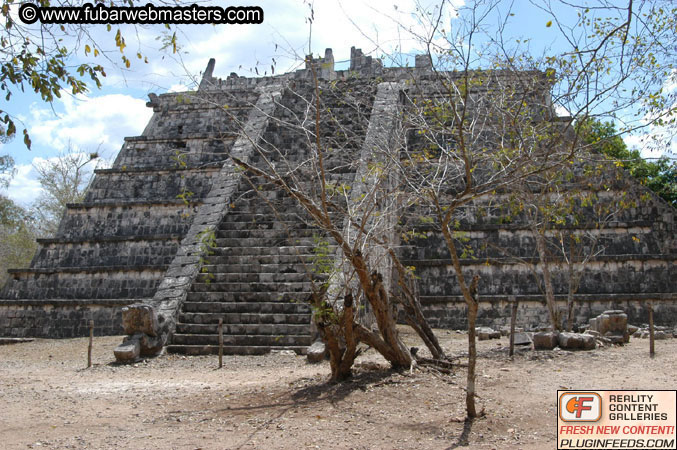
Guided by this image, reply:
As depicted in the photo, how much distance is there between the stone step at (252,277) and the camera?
10023mm

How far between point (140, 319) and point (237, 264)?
2160mm

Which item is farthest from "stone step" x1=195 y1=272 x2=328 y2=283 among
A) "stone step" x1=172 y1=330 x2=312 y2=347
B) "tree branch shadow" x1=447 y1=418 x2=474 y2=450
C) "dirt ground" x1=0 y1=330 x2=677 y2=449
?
"tree branch shadow" x1=447 y1=418 x2=474 y2=450

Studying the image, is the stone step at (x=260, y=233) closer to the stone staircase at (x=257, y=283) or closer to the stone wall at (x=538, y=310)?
the stone staircase at (x=257, y=283)

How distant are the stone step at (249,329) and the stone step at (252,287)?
2.27 ft

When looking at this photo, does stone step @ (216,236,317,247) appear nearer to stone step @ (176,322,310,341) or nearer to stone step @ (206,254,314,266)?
stone step @ (206,254,314,266)

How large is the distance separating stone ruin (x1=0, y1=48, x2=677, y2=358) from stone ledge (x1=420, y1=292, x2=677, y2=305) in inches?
0.9

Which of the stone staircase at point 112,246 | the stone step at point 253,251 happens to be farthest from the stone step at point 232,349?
the stone staircase at point 112,246

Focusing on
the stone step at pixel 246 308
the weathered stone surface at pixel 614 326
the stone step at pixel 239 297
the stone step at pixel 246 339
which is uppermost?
the stone step at pixel 239 297

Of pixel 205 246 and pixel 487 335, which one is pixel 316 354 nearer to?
pixel 487 335

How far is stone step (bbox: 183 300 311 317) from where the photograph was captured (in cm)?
960

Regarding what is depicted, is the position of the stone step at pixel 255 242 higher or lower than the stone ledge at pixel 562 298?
higher

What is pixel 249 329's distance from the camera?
9.32m

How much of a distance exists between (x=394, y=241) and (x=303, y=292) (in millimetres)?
2592

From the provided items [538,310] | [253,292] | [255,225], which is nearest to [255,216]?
[255,225]
